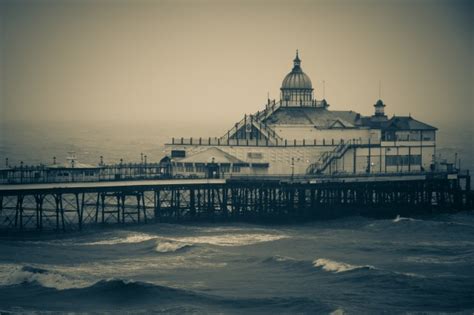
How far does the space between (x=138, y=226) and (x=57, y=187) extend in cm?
831

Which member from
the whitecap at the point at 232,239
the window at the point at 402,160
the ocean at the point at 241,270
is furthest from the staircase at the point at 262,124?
the whitecap at the point at 232,239

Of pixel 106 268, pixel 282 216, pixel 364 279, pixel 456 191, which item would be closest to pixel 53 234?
pixel 106 268

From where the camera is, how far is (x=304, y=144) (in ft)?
378

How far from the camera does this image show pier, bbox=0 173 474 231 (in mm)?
97562

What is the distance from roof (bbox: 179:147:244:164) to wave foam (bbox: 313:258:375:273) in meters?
33.6

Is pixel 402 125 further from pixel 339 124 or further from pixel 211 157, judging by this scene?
pixel 211 157

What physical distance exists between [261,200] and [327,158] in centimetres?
1247

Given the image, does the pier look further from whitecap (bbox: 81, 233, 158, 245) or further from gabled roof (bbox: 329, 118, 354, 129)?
gabled roof (bbox: 329, 118, 354, 129)

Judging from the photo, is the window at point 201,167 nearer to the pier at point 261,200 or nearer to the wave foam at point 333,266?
the pier at point 261,200

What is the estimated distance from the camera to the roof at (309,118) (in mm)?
120438

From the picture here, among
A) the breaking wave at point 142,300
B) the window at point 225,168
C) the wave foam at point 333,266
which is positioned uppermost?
the window at point 225,168

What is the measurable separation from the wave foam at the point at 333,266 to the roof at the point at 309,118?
43251 mm

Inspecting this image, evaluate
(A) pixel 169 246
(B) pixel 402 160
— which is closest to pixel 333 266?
(A) pixel 169 246

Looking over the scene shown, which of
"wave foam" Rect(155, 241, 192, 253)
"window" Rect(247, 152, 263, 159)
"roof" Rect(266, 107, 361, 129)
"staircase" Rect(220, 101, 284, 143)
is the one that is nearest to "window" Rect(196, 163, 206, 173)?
"window" Rect(247, 152, 263, 159)
